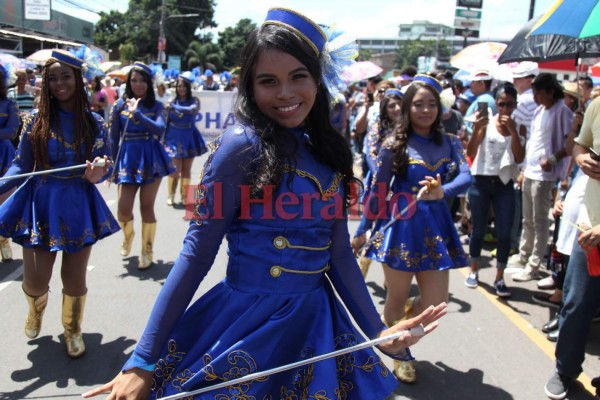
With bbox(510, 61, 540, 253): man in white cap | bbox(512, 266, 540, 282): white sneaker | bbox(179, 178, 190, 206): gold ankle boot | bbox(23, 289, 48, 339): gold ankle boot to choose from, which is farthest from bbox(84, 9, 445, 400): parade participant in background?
bbox(179, 178, 190, 206): gold ankle boot

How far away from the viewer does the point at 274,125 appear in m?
1.75

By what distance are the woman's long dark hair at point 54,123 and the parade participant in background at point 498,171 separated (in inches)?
138

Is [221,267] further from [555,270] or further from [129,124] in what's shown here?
[555,270]

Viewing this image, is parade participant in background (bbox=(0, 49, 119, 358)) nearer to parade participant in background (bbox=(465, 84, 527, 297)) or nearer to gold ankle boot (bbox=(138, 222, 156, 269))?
gold ankle boot (bbox=(138, 222, 156, 269))

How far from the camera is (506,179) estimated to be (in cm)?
513

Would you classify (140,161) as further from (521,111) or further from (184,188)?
(521,111)

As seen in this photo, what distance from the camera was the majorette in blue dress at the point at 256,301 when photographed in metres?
1.61

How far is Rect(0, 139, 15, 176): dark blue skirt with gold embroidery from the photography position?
558 centimetres

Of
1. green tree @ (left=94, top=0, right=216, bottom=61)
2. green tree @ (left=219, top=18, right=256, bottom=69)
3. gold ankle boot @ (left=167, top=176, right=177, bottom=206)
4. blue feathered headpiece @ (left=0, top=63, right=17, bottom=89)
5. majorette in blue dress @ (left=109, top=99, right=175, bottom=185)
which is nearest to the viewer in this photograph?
blue feathered headpiece @ (left=0, top=63, right=17, bottom=89)

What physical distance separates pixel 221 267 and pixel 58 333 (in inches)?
78.7

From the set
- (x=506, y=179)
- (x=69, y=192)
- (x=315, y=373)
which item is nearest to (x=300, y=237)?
(x=315, y=373)

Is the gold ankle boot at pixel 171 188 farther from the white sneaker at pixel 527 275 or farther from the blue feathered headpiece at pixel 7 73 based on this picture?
the white sneaker at pixel 527 275

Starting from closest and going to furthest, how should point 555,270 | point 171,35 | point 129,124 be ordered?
point 555,270 → point 129,124 → point 171,35

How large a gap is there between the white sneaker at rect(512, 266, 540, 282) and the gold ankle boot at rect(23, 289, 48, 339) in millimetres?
4546
